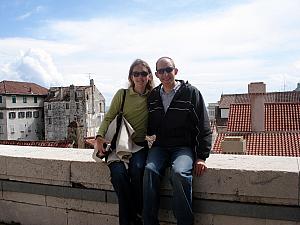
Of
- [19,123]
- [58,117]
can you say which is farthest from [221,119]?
[19,123]

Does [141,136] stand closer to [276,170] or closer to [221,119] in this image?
[276,170]

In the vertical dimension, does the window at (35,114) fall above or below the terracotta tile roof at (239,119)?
below

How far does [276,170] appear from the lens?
299 cm

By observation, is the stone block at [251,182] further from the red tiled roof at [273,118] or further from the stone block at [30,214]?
the red tiled roof at [273,118]

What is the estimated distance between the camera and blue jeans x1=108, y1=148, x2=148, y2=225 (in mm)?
3303

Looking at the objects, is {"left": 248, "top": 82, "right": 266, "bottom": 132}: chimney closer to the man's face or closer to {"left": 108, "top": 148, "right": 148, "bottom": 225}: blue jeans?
the man's face

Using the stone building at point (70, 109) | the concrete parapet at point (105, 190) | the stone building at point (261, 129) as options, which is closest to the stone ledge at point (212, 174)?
the concrete parapet at point (105, 190)

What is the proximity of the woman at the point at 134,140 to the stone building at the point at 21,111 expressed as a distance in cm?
5008

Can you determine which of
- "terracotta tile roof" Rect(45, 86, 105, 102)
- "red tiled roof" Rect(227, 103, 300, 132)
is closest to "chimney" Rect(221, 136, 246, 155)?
"red tiled roof" Rect(227, 103, 300, 132)

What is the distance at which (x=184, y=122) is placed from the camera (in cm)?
335

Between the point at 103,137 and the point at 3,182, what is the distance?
152 centimetres

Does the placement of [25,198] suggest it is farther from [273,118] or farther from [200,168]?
[273,118]

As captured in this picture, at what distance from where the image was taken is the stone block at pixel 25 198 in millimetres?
3979

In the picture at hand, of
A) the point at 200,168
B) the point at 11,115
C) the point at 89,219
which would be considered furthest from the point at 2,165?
the point at 11,115
